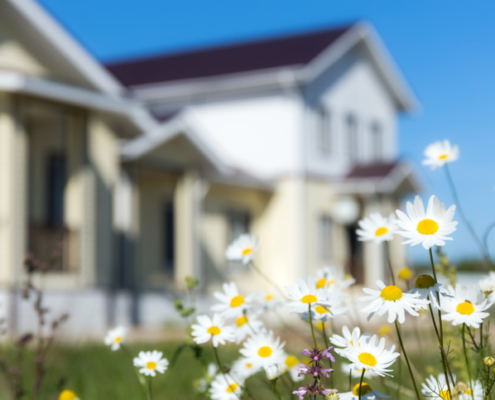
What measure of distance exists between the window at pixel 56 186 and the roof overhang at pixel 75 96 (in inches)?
71.0

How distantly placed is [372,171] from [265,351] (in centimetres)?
1714

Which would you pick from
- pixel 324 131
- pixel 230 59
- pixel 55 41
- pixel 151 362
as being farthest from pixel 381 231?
pixel 230 59

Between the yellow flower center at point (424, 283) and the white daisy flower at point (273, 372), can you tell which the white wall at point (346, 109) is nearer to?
the white daisy flower at point (273, 372)

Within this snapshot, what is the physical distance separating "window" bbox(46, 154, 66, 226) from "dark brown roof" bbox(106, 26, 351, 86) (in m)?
6.22

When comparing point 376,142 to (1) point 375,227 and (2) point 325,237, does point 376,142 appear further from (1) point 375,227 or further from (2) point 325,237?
(1) point 375,227

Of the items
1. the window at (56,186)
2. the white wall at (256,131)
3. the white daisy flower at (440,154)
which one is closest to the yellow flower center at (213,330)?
the white daisy flower at (440,154)

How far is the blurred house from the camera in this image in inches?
446

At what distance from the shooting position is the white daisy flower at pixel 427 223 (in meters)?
1.58

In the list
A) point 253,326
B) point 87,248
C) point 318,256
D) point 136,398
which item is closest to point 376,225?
point 253,326

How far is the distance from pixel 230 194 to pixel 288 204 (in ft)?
5.40

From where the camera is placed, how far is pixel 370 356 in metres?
1.61

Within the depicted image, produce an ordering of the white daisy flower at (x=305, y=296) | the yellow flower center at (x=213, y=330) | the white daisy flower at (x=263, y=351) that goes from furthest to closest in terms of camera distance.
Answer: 1. the yellow flower center at (x=213, y=330)
2. the white daisy flower at (x=263, y=351)
3. the white daisy flower at (x=305, y=296)

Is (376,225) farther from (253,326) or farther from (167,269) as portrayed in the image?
(167,269)

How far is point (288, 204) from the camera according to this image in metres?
17.8
